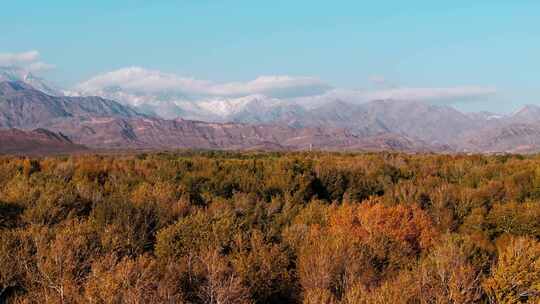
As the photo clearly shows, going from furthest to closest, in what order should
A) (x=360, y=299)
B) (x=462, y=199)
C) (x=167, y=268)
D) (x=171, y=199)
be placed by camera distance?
(x=462, y=199) < (x=171, y=199) < (x=167, y=268) < (x=360, y=299)

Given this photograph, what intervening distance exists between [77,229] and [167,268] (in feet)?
16.3

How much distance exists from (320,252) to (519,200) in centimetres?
2947

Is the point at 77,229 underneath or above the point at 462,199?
above

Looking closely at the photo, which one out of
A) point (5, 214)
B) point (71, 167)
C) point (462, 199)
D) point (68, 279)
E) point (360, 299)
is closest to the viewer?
point (360, 299)

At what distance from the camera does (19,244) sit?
20.5 meters

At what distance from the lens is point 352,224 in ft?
93.3

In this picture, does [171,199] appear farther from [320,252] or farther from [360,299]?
[360,299]

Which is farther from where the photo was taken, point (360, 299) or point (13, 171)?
point (13, 171)

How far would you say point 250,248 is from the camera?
73.4 ft

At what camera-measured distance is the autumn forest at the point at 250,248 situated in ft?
54.4

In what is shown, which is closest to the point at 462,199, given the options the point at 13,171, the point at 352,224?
the point at 352,224

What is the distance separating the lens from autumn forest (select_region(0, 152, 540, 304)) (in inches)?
653

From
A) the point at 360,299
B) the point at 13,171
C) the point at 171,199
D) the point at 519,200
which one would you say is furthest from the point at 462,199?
the point at 13,171

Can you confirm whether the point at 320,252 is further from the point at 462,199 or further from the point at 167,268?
the point at 462,199
